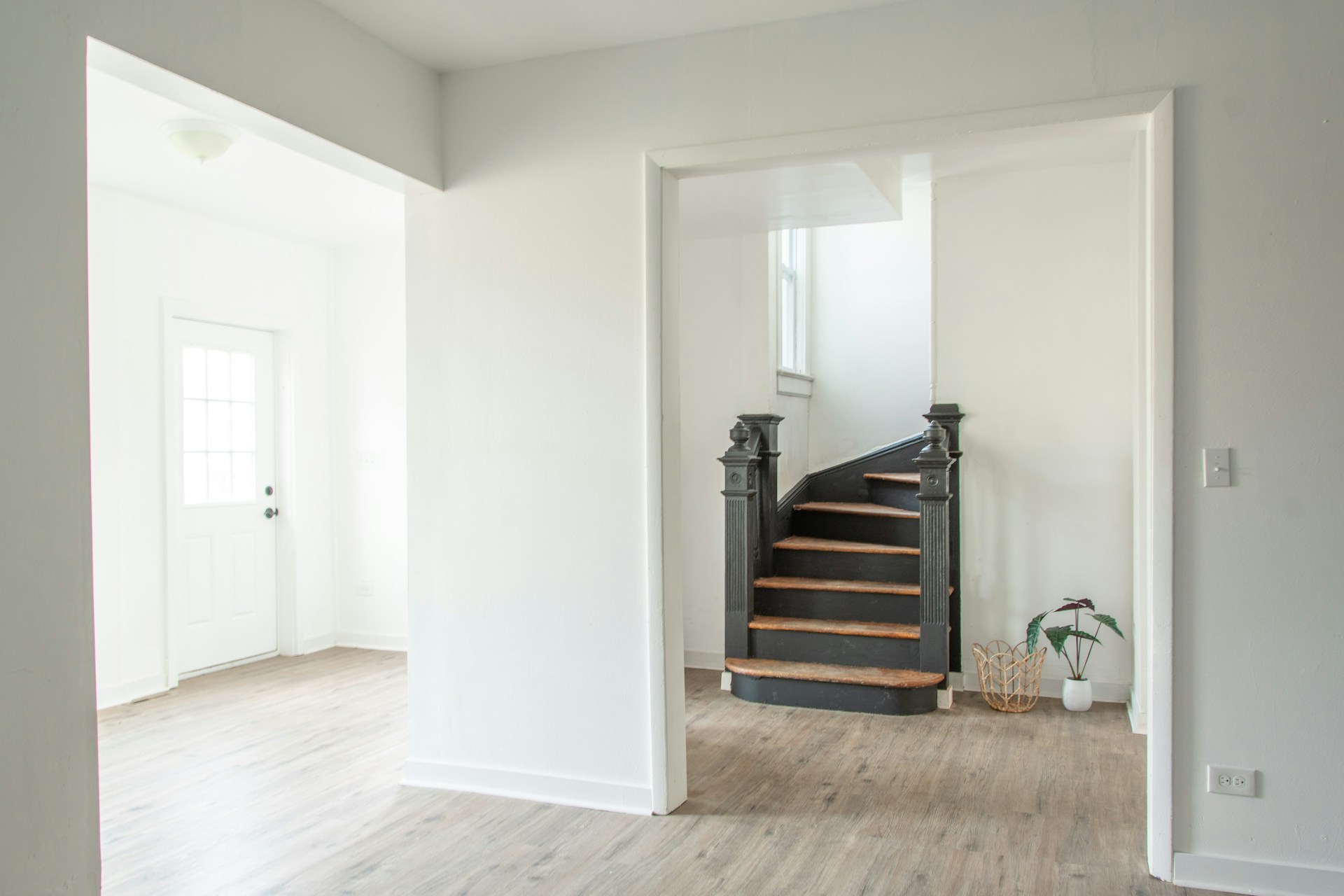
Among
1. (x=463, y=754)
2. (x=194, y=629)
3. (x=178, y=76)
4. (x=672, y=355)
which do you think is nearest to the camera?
(x=178, y=76)

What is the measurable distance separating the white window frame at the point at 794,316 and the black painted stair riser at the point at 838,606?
1.37m

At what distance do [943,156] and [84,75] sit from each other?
3488mm

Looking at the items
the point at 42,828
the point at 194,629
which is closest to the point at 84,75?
the point at 42,828

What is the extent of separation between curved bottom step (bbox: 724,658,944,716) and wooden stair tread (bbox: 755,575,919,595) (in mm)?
406

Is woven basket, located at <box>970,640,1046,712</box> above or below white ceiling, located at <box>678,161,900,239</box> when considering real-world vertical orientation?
below

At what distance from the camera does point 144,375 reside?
491cm

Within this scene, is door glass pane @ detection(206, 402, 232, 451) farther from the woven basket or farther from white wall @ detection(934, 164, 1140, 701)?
the woven basket

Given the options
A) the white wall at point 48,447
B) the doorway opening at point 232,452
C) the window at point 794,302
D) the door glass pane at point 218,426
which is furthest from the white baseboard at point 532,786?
the window at point 794,302

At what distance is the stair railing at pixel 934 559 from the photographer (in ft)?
14.6

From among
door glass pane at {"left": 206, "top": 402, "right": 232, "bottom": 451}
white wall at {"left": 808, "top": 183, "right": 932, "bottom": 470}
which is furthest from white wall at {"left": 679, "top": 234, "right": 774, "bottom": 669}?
door glass pane at {"left": 206, "top": 402, "right": 232, "bottom": 451}

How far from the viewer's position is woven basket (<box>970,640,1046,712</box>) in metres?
4.44

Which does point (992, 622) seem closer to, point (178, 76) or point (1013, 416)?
point (1013, 416)

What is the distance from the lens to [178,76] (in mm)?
2428

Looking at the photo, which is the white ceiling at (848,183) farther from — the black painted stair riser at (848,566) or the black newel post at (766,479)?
the black painted stair riser at (848,566)
